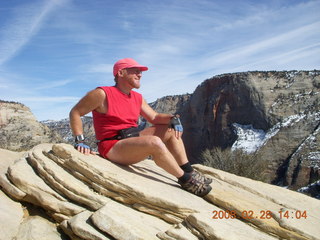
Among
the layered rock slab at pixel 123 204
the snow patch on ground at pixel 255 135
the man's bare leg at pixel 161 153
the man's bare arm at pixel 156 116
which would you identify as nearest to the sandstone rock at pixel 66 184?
the layered rock slab at pixel 123 204

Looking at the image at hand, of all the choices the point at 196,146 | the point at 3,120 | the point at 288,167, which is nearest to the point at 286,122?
the point at 288,167

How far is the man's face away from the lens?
14.4 feet

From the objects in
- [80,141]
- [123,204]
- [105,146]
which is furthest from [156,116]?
[123,204]

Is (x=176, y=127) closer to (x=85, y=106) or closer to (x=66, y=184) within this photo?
(x=85, y=106)

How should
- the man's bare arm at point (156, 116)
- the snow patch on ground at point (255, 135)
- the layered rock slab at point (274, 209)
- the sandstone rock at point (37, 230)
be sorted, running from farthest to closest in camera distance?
the snow patch on ground at point (255, 135) → the man's bare arm at point (156, 116) → the layered rock slab at point (274, 209) → the sandstone rock at point (37, 230)

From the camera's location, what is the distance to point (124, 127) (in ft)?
14.5

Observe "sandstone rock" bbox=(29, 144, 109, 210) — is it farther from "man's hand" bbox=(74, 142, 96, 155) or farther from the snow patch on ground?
the snow patch on ground

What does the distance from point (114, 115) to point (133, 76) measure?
1.99 feet

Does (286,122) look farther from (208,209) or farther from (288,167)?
(208,209)

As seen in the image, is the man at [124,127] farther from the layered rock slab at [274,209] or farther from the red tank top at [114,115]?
the layered rock slab at [274,209]

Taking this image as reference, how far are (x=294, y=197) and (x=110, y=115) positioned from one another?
11.9 feet

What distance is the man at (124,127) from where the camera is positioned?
4164 millimetres

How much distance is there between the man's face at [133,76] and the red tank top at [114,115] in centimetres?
21

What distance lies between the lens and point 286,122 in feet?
119
